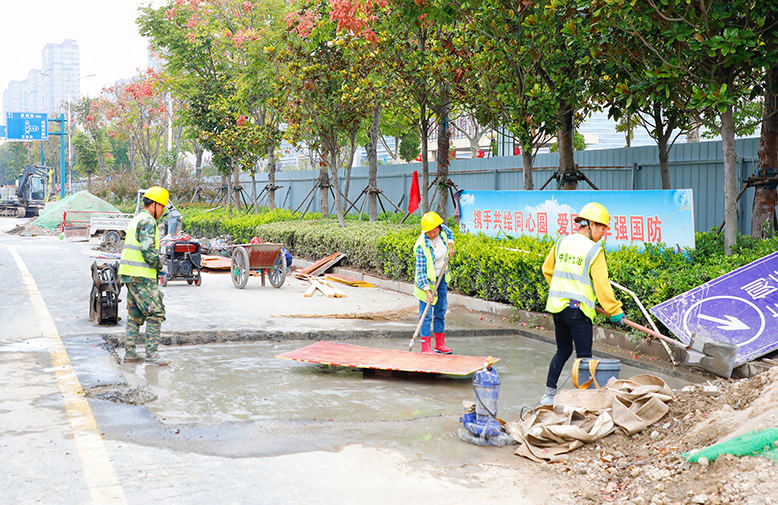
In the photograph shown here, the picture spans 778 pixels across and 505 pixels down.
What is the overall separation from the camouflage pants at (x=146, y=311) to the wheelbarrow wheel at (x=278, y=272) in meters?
6.61

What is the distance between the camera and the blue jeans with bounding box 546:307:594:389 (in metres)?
5.89

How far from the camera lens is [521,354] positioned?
8.35 meters

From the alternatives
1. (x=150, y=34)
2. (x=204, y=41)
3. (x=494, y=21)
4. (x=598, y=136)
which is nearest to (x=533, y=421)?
(x=494, y=21)

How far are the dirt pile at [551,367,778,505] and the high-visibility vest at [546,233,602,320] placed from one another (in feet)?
3.47

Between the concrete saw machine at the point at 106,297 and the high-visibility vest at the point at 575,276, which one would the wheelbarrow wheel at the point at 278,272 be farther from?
the high-visibility vest at the point at 575,276

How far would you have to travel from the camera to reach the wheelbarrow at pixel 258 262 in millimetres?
13844

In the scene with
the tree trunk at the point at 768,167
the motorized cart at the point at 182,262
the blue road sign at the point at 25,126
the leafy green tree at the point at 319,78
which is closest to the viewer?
the tree trunk at the point at 768,167

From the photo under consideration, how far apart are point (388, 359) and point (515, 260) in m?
3.49

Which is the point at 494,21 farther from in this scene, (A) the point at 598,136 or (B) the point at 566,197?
(A) the point at 598,136

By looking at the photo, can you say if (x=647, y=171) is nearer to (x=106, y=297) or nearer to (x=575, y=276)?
(x=575, y=276)

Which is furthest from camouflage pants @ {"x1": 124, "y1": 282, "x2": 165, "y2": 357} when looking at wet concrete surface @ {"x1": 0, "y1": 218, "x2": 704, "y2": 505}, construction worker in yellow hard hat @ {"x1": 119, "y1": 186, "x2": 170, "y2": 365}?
wet concrete surface @ {"x1": 0, "y1": 218, "x2": 704, "y2": 505}

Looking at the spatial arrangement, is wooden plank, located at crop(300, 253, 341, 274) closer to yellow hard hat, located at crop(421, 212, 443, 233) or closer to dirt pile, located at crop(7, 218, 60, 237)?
yellow hard hat, located at crop(421, 212, 443, 233)

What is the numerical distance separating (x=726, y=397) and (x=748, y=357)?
71.2 inches

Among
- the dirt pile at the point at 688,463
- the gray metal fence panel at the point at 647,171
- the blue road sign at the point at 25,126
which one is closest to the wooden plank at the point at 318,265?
the gray metal fence panel at the point at 647,171
